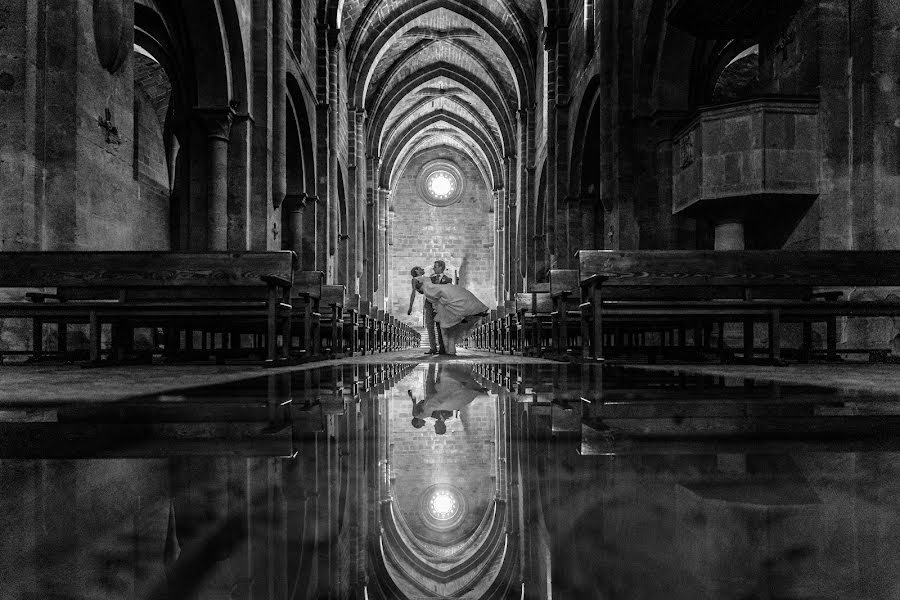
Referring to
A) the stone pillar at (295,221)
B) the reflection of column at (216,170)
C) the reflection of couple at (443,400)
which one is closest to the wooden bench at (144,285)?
the reflection of couple at (443,400)

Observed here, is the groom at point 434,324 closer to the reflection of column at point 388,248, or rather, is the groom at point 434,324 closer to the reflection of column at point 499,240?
the reflection of column at point 499,240

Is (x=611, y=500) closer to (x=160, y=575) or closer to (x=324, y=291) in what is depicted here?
(x=160, y=575)

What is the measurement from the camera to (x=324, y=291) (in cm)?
927

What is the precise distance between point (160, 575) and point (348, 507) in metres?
0.32

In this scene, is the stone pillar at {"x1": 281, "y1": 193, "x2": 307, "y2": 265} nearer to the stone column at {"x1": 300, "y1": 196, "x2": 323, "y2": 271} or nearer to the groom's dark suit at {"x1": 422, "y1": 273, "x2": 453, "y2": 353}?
the stone column at {"x1": 300, "y1": 196, "x2": 323, "y2": 271}

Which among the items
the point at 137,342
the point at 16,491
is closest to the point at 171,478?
the point at 16,491

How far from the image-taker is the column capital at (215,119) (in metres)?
10.1

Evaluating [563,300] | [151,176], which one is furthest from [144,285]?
[151,176]

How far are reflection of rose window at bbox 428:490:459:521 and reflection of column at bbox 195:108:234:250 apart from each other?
9716mm

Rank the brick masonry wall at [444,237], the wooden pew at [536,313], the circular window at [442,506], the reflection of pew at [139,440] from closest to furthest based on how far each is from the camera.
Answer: the circular window at [442,506] → the reflection of pew at [139,440] → the wooden pew at [536,313] → the brick masonry wall at [444,237]

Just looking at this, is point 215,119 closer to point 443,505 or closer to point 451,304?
point 451,304

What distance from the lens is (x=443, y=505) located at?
1020 mm

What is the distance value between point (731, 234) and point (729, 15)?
2.56 meters

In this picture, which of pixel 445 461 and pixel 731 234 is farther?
pixel 731 234
